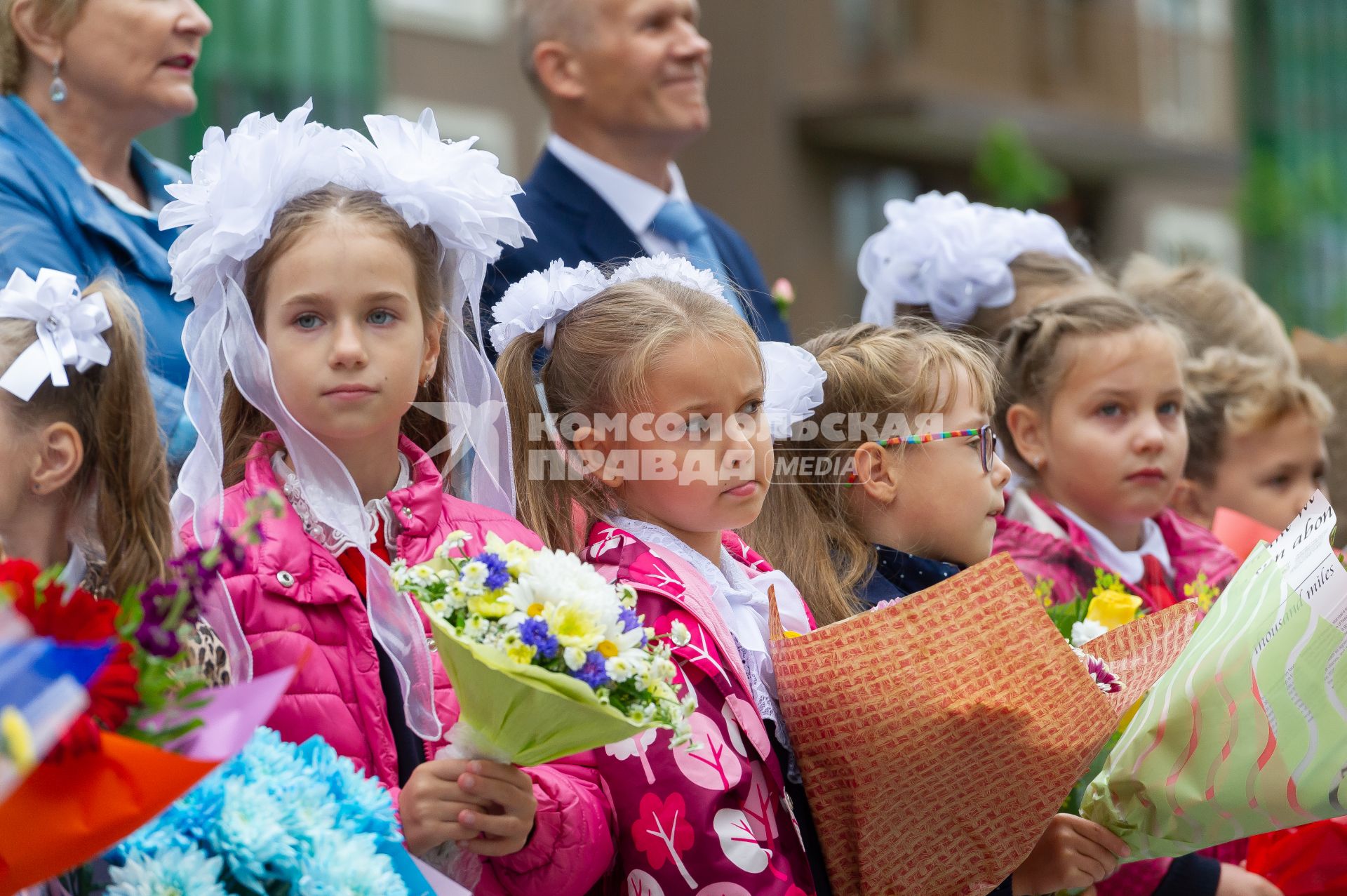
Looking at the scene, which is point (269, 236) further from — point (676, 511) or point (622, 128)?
point (622, 128)

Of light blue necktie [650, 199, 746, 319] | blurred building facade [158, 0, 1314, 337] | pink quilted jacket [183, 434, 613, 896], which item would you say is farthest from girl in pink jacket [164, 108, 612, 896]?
blurred building facade [158, 0, 1314, 337]

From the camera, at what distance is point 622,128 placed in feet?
15.2

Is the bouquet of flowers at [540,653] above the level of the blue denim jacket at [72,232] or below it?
below

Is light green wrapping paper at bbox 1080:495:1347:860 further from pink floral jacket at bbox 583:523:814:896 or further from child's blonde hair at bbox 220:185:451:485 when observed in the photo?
child's blonde hair at bbox 220:185:451:485

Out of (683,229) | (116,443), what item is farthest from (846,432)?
(683,229)

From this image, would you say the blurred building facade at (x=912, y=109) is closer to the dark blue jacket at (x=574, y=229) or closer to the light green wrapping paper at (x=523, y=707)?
the dark blue jacket at (x=574, y=229)

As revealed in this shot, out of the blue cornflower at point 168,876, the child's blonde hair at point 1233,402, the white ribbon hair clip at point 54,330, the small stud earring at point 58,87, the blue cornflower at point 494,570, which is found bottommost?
the child's blonde hair at point 1233,402

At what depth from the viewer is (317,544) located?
263 centimetres

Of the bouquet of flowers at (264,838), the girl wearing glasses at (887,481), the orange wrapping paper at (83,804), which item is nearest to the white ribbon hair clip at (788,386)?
the girl wearing glasses at (887,481)

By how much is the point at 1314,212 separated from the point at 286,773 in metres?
14.2

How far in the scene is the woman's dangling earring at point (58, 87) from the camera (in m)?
3.69

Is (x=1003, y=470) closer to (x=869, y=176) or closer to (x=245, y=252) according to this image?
(x=245, y=252)

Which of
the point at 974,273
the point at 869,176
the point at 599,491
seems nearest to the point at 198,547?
the point at 599,491

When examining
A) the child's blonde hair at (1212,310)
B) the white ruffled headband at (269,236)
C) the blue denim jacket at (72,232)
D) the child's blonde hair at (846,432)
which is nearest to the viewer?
the white ruffled headband at (269,236)
